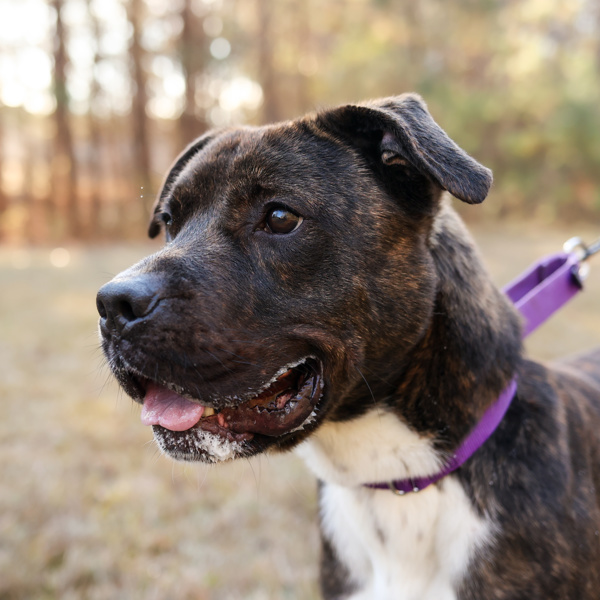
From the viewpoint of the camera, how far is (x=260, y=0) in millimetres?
22844

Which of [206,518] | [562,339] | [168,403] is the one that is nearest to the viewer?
[168,403]

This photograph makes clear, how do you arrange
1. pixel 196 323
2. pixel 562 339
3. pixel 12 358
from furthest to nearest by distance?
1. pixel 562 339
2. pixel 12 358
3. pixel 196 323

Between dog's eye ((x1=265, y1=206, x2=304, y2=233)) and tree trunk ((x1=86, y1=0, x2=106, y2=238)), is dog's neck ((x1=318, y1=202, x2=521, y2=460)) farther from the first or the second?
tree trunk ((x1=86, y1=0, x2=106, y2=238))

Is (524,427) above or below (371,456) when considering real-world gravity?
above

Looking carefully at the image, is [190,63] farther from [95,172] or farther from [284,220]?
[284,220]

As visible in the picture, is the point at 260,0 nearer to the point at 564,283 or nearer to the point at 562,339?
the point at 562,339

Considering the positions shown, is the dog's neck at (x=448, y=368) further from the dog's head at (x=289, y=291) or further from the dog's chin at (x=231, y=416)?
the dog's chin at (x=231, y=416)

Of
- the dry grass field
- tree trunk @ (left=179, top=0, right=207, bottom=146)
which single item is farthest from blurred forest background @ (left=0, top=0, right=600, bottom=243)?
the dry grass field

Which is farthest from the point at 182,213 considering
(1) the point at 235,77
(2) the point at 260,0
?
(2) the point at 260,0

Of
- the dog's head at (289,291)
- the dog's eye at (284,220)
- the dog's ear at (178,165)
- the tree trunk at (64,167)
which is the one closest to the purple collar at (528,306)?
the dog's head at (289,291)

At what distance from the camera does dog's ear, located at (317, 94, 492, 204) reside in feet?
5.74

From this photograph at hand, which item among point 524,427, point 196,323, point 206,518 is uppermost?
point 196,323

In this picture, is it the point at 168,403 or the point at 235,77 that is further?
the point at 235,77

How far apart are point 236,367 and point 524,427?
3.20 ft
